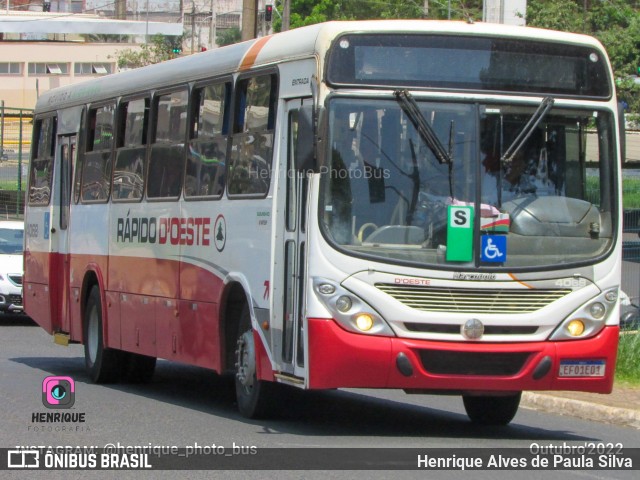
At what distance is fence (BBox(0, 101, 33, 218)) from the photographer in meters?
38.9

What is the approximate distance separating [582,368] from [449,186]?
5.75 feet

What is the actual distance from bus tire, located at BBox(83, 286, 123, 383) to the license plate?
Answer: 652cm

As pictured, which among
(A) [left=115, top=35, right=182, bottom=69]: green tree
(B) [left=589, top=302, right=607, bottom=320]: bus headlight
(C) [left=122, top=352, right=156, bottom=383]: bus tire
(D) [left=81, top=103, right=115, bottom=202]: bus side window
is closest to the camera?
(B) [left=589, top=302, right=607, bottom=320]: bus headlight

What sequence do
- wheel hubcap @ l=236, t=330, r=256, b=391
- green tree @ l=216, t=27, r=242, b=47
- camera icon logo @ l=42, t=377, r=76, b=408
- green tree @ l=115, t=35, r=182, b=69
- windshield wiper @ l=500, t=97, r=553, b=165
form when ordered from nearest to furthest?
windshield wiper @ l=500, t=97, r=553, b=165 → wheel hubcap @ l=236, t=330, r=256, b=391 → camera icon logo @ l=42, t=377, r=76, b=408 → green tree @ l=115, t=35, r=182, b=69 → green tree @ l=216, t=27, r=242, b=47

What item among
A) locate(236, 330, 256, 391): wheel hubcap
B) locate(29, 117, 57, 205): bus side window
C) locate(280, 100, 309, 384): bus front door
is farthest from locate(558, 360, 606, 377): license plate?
locate(29, 117, 57, 205): bus side window

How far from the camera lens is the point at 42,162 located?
17203 mm

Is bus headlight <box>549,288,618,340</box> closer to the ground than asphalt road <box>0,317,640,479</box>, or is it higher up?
higher up

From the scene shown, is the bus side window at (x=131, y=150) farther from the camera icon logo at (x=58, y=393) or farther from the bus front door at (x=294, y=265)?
the bus front door at (x=294, y=265)

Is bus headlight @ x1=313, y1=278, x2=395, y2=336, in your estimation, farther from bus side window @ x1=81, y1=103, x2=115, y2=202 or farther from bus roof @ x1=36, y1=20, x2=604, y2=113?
bus side window @ x1=81, y1=103, x2=115, y2=202

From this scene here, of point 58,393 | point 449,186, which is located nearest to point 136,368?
point 58,393

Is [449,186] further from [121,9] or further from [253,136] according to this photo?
[121,9]

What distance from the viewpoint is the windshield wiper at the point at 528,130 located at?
9.79 m

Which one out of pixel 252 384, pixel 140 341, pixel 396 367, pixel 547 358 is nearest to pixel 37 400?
pixel 140 341

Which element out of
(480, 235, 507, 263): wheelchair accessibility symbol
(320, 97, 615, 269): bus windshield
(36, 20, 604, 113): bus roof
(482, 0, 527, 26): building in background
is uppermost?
(482, 0, 527, 26): building in background
